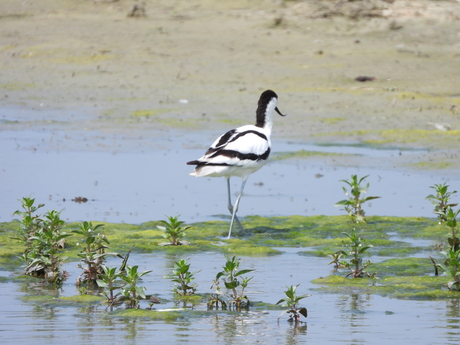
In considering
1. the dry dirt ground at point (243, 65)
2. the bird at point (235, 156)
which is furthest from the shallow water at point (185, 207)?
the dry dirt ground at point (243, 65)

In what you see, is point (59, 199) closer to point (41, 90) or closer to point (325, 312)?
point (325, 312)

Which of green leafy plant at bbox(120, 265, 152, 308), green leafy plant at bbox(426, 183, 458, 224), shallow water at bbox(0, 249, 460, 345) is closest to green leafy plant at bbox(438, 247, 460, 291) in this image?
shallow water at bbox(0, 249, 460, 345)

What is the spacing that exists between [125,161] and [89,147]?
1.24 meters

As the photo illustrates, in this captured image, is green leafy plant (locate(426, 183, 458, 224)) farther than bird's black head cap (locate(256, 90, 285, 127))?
No

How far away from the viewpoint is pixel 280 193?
11.1 meters

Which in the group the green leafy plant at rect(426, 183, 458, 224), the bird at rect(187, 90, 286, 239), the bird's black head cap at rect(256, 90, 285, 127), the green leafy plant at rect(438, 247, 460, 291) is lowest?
the green leafy plant at rect(438, 247, 460, 291)

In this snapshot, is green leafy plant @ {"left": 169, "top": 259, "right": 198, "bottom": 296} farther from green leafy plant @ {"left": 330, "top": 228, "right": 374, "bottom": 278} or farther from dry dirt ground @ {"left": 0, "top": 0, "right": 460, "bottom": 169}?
dry dirt ground @ {"left": 0, "top": 0, "right": 460, "bottom": 169}

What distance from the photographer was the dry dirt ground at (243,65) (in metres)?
16.3

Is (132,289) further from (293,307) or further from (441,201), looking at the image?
(441,201)

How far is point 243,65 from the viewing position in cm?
2041

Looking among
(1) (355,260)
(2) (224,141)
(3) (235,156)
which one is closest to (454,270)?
(1) (355,260)

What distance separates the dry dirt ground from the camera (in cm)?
1627

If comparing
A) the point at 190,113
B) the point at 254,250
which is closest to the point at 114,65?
the point at 190,113

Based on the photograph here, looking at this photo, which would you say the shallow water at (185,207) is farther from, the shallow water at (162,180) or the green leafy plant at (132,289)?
the green leafy plant at (132,289)
